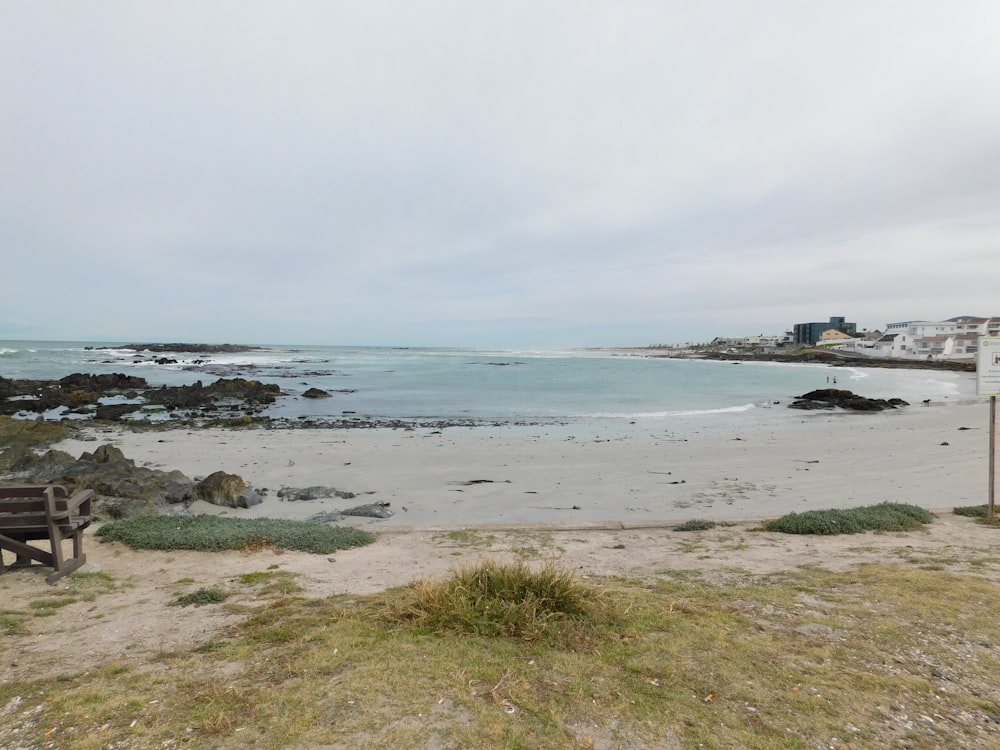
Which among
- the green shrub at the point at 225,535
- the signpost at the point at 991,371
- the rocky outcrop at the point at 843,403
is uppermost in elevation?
the signpost at the point at 991,371

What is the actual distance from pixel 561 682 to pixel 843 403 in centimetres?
2942

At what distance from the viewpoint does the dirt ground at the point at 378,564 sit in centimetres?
400

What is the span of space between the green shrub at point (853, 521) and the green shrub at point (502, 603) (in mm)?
4871

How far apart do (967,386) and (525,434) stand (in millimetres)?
39087

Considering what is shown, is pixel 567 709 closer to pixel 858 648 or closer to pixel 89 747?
pixel 858 648

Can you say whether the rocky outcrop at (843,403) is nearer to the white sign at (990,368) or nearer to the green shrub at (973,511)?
the green shrub at (973,511)

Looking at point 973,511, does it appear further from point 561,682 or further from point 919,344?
point 919,344

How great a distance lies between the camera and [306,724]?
8.94 feet

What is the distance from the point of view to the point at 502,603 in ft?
13.3

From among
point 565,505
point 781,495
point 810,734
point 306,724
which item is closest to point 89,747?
point 306,724

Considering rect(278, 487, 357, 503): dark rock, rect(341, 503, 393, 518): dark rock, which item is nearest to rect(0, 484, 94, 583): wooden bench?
rect(341, 503, 393, 518): dark rock

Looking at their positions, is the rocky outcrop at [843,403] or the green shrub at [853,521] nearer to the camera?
the green shrub at [853,521]

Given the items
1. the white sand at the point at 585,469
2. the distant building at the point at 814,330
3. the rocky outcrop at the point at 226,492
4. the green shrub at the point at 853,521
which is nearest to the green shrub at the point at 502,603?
the white sand at the point at 585,469

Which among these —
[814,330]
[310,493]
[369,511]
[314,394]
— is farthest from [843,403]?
[814,330]
